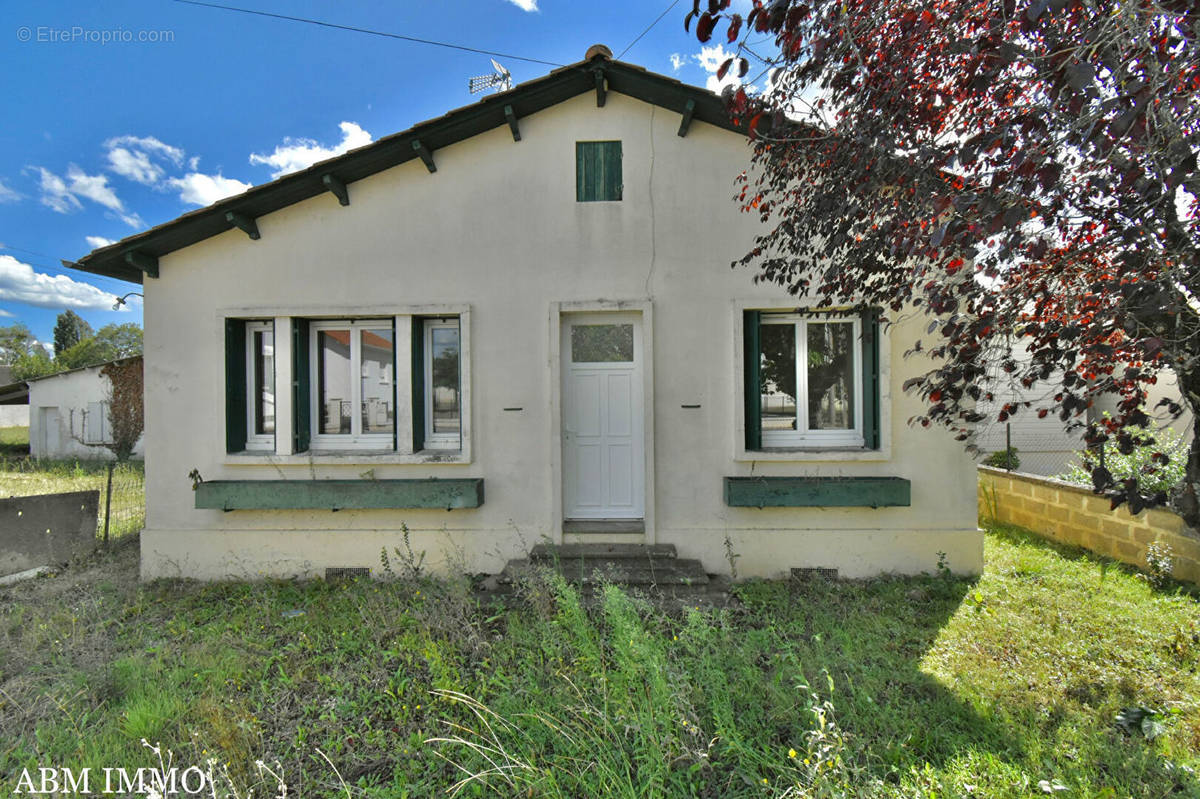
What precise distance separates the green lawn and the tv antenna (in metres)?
5.77

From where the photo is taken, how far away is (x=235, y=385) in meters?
5.10

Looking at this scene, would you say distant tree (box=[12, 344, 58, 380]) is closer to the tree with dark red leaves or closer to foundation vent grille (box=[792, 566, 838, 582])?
foundation vent grille (box=[792, 566, 838, 582])

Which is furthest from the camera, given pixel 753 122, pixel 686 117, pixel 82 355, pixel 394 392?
pixel 82 355

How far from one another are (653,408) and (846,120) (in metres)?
2.79

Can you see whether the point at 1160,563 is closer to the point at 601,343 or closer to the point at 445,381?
the point at 601,343

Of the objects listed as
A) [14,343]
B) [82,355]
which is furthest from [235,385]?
[14,343]

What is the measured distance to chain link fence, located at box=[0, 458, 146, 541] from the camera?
6227 millimetres

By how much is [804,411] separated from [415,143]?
187 inches

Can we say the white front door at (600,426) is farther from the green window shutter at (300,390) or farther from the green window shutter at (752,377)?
the green window shutter at (300,390)

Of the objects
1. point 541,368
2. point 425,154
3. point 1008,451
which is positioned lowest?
point 1008,451

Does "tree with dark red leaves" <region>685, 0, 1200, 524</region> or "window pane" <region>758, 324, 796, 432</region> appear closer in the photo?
"tree with dark red leaves" <region>685, 0, 1200, 524</region>

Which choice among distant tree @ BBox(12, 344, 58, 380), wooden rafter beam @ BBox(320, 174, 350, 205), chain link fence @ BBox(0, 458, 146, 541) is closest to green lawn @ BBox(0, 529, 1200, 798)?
chain link fence @ BBox(0, 458, 146, 541)

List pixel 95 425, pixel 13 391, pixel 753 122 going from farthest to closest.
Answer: pixel 13 391 < pixel 95 425 < pixel 753 122

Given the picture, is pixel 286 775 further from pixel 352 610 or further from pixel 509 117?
pixel 509 117
